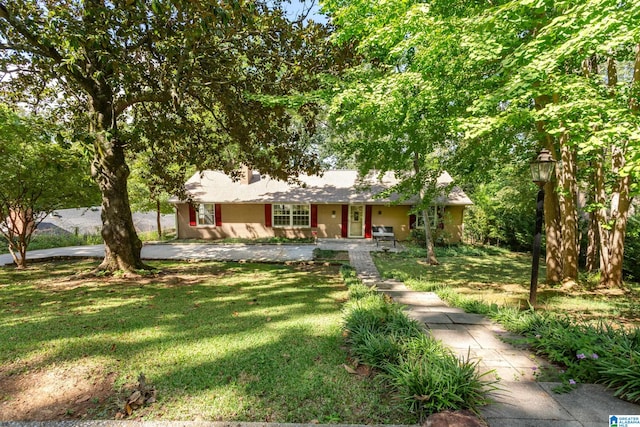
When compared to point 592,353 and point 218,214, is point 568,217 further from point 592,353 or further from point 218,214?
point 218,214

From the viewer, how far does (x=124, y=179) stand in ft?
25.9

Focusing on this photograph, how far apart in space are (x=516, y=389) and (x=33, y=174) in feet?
38.4

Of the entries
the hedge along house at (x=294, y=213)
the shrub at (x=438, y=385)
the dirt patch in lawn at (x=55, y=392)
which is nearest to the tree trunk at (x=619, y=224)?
the shrub at (x=438, y=385)

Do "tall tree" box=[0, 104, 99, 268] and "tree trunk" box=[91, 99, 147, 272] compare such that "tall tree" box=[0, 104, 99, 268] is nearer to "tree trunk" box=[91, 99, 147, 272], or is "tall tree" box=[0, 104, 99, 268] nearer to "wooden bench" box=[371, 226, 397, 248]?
"tree trunk" box=[91, 99, 147, 272]

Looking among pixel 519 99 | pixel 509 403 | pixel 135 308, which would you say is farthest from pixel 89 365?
pixel 519 99

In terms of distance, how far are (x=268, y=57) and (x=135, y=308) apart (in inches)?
247

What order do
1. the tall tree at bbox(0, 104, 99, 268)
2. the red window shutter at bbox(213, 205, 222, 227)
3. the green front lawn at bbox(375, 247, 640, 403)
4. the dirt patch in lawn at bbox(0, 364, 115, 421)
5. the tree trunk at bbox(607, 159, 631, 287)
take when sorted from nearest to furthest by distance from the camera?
the dirt patch in lawn at bbox(0, 364, 115, 421), the green front lawn at bbox(375, 247, 640, 403), the tree trunk at bbox(607, 159, 631, 287), the tall tree at bbox(0, 104, 99, 268), the red window shutter at bbox(213, 205, 222, 227)

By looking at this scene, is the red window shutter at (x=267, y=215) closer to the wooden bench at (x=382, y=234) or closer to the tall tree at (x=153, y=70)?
the wooden bench at (x=382, y=234)

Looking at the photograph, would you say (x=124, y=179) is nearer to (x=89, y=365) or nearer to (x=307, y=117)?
(x=307, y=117)

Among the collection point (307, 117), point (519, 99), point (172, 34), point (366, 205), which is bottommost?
point (366, 205)

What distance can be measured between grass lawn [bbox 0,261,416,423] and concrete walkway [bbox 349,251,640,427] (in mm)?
877

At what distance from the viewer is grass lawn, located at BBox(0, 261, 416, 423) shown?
8.18ft

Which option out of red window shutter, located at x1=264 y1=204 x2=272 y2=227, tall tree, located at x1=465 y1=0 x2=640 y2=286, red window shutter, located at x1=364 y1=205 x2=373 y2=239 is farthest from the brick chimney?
tall tree, located at x1=465 y1=0 x2=640 y2=286

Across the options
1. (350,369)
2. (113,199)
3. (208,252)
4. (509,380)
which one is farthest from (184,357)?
(208,252)
